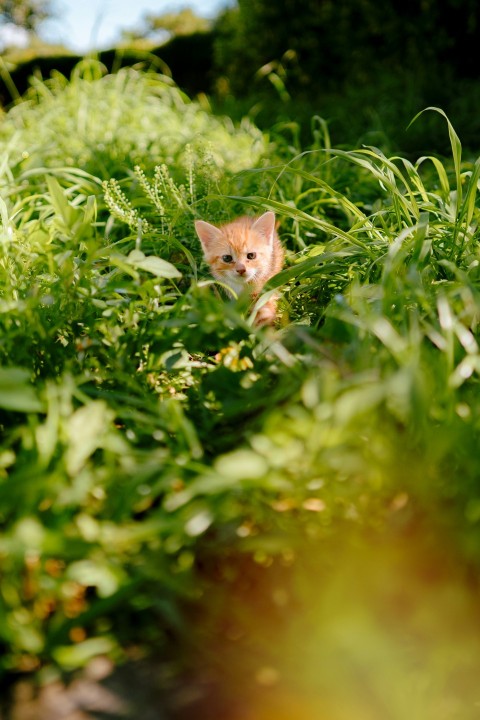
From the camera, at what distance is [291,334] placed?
1.46 metres

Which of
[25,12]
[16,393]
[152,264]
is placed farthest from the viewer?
[25,12]

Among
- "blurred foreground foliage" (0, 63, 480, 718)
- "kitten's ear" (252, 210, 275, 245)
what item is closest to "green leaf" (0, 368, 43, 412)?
"blurred foreground foliage" (0, 63, 480, 718)

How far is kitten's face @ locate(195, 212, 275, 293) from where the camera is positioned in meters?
2.22

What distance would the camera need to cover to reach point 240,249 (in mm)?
2229

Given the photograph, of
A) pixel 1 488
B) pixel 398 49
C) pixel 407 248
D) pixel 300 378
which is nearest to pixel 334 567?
pixel 300 378

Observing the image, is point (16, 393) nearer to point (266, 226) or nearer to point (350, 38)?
point (266, 226)

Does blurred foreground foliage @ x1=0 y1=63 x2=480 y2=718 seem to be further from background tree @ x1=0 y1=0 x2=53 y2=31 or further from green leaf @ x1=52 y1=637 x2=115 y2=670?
background tree @ x1=0 y1=0 x2=53 y2=31

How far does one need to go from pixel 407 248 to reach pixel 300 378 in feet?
1.62

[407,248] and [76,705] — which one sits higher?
[407,248]

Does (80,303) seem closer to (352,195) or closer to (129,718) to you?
(129,718)

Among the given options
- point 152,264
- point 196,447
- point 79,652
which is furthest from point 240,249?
point 79,652

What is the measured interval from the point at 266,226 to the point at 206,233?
0.22 m

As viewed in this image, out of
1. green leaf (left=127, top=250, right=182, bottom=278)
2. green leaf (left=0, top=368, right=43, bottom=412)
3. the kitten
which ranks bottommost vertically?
the kitten

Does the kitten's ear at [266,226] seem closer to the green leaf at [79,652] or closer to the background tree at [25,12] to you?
the green leaf at [79,652]
